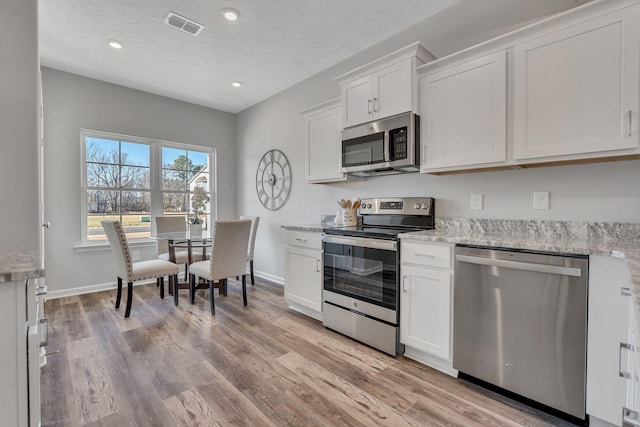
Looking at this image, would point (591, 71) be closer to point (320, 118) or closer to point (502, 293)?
point (502, 293)

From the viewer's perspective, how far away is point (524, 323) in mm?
1651

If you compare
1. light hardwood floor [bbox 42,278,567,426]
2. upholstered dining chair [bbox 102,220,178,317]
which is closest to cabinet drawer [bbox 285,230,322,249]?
light hardwood floor [bbox 42,278,567,426]

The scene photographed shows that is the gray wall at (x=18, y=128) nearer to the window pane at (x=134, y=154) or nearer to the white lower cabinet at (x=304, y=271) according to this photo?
the white lower cabinet at (x=304, y=271)

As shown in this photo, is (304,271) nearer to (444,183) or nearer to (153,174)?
(444,183)

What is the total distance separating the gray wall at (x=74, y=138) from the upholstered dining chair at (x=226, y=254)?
1.67 m

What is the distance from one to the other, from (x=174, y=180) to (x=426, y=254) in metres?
4.09

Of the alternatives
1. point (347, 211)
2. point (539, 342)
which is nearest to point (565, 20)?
point (539, 342)

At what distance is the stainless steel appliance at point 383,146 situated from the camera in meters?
2.36

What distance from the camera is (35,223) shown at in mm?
1446

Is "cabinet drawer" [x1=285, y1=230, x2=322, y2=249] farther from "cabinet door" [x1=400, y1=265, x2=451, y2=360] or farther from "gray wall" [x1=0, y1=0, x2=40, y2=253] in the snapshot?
"gray wall" [x1=0, y1=0, x2=40, y2=253]

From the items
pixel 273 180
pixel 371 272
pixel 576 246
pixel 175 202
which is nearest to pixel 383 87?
pixel 371 272

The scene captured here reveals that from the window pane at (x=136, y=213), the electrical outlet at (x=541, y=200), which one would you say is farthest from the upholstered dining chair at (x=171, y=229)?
the electrical outlet at (x=541, y=200)

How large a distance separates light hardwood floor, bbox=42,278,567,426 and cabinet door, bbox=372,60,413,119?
6.42ft

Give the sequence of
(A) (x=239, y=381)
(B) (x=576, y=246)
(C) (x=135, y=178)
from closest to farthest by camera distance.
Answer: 1. (B) (x=576, y=246)
2. (A) (x=239, y=381)
3. (C) (x=135, y=178)
